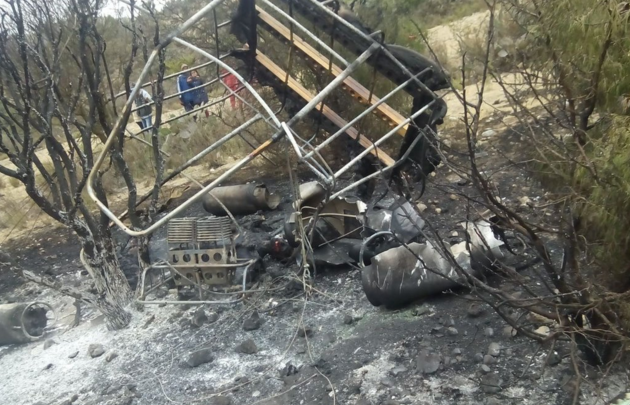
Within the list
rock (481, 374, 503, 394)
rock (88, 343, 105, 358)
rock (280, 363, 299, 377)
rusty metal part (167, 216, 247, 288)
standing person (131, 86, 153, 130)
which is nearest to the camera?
rock (481, 374, 503, 394)

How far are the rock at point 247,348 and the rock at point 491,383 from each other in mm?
1618

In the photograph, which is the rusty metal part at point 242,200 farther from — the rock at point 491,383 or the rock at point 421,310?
the rock at point 491,383

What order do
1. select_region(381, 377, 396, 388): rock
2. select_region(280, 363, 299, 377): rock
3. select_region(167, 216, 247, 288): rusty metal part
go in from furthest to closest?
select_region(167, 216, 247, 288): rusty metal part
select_region(280, 363, 299, 377): rock
select_region(381, 377, 396, 388): rock

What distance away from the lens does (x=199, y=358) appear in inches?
165

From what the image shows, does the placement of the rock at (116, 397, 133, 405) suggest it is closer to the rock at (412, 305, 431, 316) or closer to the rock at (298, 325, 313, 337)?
the rock at (298, 325, 313, 337)

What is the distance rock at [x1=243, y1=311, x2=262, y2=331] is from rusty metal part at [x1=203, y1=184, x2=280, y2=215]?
2242 mm

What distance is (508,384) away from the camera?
3324 millimetres

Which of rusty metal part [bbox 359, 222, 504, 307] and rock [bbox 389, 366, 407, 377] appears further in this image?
rusty metal part [bbox 359, 222, 504, 307]

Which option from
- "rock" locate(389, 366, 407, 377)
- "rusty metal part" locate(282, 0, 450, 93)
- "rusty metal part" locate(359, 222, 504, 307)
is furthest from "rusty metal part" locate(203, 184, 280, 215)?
"rock" locate(389, 366, 407, 377)

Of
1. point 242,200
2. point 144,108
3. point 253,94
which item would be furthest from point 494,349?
point 144,108

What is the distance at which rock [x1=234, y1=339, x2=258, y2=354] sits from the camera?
4180 millimetres

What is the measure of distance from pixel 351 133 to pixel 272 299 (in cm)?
194

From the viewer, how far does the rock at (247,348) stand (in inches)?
165

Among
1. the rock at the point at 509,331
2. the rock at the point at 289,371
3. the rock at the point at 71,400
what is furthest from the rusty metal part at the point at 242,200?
the rock at the point at 509,331
